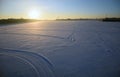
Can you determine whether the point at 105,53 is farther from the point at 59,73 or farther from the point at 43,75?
the point at 43,75

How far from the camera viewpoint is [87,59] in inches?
Result: 201

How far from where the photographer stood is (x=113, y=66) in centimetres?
443

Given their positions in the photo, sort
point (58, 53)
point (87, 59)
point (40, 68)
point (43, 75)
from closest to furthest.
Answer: point (43, 75)
point (40, 68)
point (87, 59)
point (58, 53)

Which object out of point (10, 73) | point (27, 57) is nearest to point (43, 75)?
point (10, 73)

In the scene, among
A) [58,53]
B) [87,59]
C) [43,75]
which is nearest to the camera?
[43,75]

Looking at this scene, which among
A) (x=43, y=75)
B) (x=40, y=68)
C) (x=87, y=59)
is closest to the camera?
(x=43, y=75)

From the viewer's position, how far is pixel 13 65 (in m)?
4.55

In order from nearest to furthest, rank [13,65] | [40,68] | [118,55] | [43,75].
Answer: [43,75] → [40,68] → [13,65] → [118,55]

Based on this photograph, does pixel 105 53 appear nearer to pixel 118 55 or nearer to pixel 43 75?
pixel 118 55

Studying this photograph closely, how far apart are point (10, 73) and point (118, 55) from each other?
11.7ft

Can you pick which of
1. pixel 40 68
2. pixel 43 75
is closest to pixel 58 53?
pixel 40 68

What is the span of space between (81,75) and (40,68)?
3.71 ft

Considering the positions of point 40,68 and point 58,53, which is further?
point 58,53

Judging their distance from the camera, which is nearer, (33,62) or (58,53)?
(33,62)
